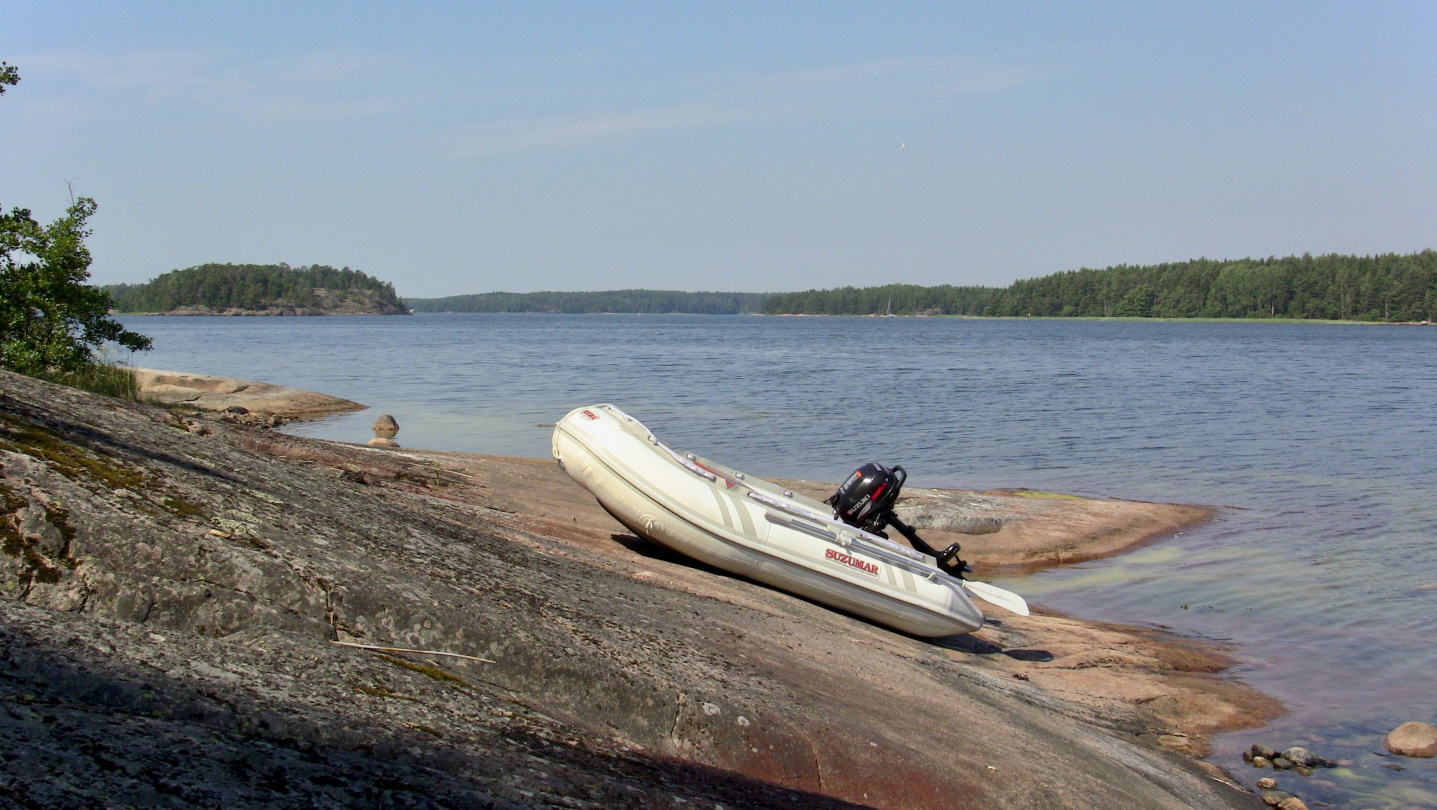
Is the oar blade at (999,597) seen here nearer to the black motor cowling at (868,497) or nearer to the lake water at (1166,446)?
the black motor cowling at (868,497)

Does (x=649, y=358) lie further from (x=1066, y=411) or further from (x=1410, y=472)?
(x=1410, y=472)

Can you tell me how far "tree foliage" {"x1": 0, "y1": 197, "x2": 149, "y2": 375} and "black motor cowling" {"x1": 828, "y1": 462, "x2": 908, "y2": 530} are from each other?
958 cm

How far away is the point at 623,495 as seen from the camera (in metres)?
8.72

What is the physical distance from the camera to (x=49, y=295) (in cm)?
1292

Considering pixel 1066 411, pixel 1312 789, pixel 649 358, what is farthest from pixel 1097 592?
pixel 649 358

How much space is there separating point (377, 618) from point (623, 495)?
14.6 ft

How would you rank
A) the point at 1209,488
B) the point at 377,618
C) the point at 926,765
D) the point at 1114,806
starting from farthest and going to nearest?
1. the point at 1209,488
2. the point at 1114,806
3. the point at 926,765
4. the point at 377,618

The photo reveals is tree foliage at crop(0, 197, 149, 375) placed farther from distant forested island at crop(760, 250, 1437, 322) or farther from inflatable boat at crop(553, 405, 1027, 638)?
distant forested island at crop(760, 250, 1437, 322)

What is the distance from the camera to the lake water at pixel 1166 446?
920cm

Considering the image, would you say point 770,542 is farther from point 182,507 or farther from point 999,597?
point 182,507

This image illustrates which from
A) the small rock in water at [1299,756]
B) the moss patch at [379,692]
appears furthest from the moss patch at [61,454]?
the small rock in water at [1299,756]

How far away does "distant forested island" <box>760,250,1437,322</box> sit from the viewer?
389 ft

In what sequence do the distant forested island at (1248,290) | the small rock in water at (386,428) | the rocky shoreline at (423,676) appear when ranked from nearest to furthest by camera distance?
the rocky shoreline at (423,676), the small rock in water at (386,428), the distant forested island at (1248,290)

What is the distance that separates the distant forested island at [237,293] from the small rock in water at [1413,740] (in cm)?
16321
